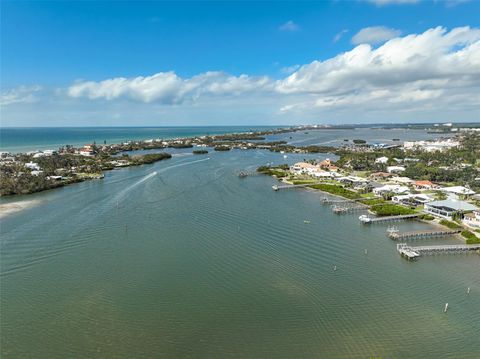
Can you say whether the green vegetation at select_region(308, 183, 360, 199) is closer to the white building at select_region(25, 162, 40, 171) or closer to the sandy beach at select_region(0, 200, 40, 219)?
the sandy beach at select_region(0, 200, 40, 219)

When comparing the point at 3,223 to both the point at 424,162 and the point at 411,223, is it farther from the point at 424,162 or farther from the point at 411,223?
the point at 424,162

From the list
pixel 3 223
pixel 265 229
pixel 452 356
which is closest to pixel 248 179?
pixel 265 229

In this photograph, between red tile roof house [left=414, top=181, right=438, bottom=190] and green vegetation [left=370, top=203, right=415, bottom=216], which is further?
red tile roof house [left=414, top=181, right=438, bottom=190]

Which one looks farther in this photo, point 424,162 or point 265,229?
point 424,162

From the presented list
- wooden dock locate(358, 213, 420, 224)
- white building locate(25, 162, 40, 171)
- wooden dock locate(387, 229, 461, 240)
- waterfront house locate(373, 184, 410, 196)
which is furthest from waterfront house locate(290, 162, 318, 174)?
white building locate(25, 162, 40, 171)

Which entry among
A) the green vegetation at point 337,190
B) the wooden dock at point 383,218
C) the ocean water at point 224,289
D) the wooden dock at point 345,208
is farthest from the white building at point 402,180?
the ocean water at point 224,289

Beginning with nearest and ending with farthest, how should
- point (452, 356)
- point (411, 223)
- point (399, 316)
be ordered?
point (452, 356) < point (399, 316) < point (411, 223)

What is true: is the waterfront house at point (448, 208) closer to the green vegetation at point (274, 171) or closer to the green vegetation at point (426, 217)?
the green vegetation at point (426, 217)
